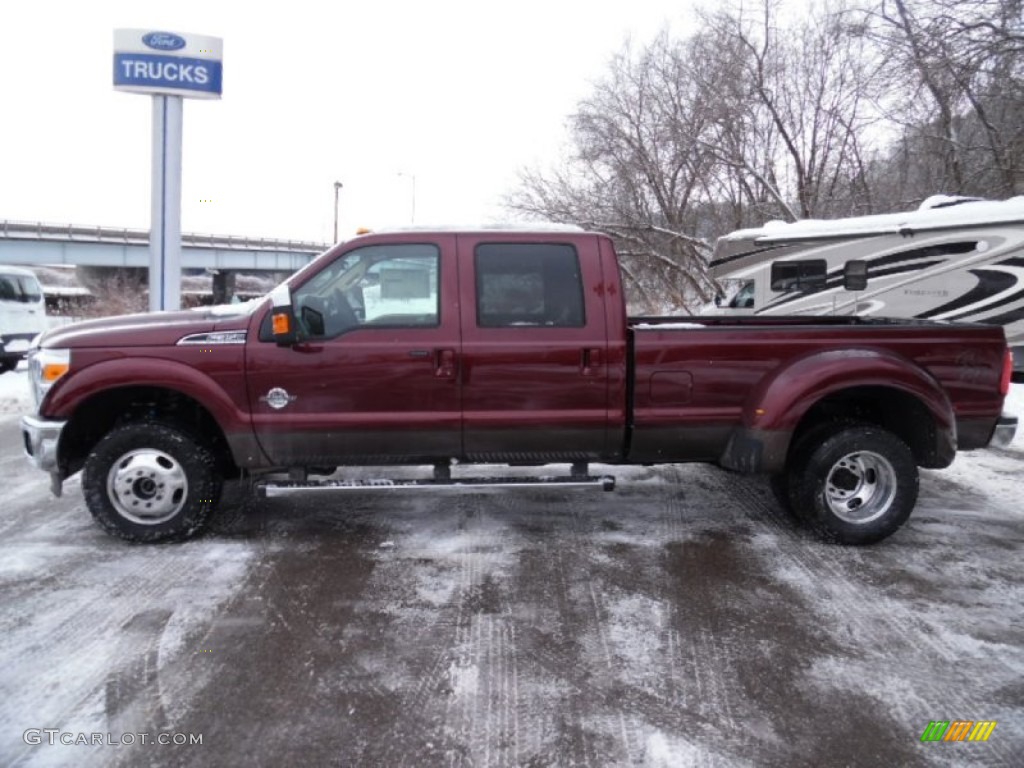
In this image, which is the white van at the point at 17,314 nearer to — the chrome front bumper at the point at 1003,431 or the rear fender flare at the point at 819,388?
the rear fender flare at the point at 819,388

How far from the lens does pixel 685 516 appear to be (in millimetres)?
5117

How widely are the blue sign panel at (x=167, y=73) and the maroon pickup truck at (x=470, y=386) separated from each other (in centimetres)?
828

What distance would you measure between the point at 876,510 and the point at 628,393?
5.62 ft

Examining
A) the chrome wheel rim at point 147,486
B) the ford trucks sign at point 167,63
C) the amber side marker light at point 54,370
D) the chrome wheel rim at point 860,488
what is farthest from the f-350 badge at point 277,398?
the ford trucks sign at point 167,63

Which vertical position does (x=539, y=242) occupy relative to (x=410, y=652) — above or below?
above

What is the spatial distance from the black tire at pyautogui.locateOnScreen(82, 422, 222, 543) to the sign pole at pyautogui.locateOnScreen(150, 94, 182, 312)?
8.00 metres

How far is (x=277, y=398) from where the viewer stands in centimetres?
427

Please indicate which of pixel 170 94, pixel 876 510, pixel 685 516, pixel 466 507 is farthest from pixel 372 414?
pixel 170 94

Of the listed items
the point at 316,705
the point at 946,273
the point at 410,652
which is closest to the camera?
the point at 316,705

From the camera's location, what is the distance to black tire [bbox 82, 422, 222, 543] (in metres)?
4.27

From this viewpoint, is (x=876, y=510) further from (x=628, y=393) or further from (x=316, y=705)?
(x=316, y=705)

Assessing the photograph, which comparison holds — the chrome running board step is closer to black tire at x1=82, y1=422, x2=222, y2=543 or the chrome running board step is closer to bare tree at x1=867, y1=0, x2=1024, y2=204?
black tire at x1=82, y1=422, x2=222, y2=543

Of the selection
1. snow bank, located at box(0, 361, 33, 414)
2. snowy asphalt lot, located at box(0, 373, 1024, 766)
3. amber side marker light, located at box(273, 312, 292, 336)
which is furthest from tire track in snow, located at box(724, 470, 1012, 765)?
snow bank, located at box(0, 361, 33, 414)

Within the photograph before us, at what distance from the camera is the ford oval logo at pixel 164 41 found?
11.1m
